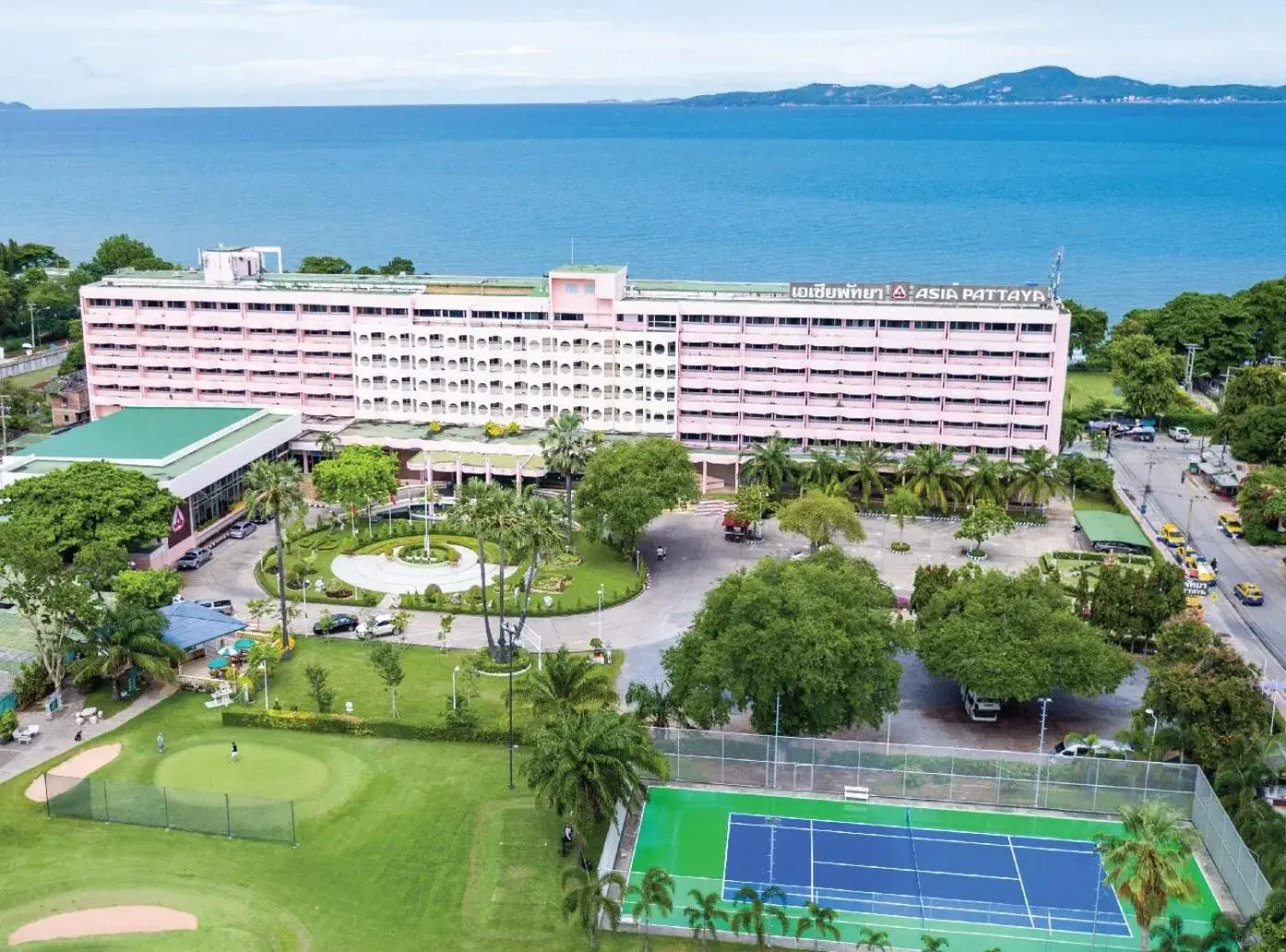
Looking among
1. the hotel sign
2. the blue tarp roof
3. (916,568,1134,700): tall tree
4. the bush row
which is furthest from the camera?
the hotel sign

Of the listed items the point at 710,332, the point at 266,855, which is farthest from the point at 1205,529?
the point at 266,855

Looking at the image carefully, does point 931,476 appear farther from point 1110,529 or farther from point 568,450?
point 568,450

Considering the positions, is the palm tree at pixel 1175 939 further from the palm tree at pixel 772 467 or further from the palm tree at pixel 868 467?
the palm tree at pixel 772 467

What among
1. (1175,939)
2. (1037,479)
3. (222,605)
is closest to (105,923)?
(222,605)

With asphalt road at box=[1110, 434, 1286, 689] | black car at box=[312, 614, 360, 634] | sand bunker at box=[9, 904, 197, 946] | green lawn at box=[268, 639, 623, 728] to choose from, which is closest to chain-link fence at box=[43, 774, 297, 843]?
sand bunker at box=[9, 904, 197, 946]

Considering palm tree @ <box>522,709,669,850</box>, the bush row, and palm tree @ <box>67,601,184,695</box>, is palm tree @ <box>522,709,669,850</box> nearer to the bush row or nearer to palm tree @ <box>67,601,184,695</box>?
the bush row

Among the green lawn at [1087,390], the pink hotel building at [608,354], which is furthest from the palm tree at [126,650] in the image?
the green lawn at [1087,390]
